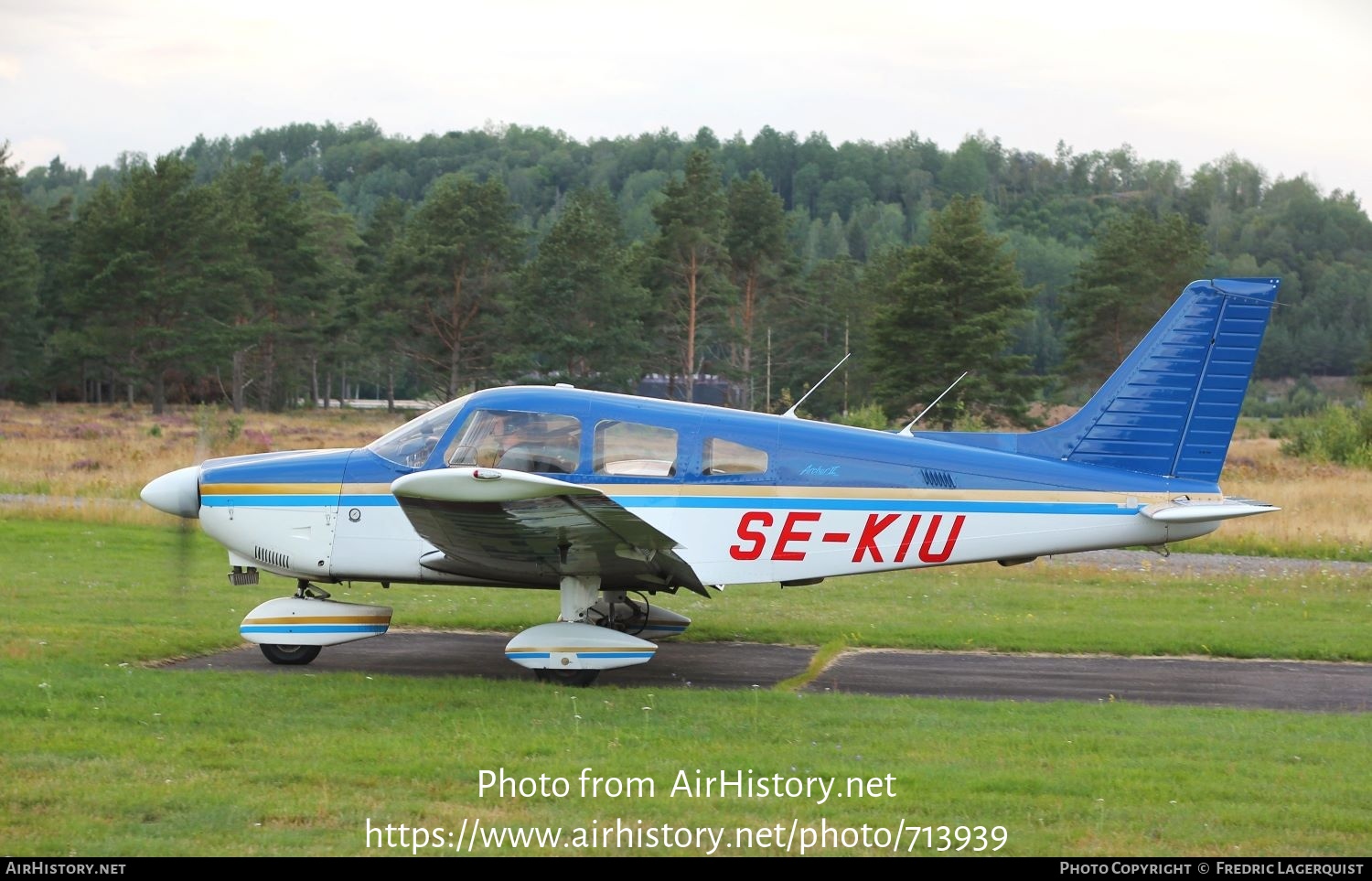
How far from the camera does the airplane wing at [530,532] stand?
317 inches

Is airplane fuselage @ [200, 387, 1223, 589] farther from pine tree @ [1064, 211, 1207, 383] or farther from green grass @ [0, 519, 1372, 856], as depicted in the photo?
pine tree @ [1064, 211, 1207, 383]

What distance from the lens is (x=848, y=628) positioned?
12.5 metres

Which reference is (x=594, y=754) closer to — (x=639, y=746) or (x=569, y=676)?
(x=639, y=746)

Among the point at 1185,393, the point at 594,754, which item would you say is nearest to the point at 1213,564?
the point at 1185,393

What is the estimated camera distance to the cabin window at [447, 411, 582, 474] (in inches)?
384

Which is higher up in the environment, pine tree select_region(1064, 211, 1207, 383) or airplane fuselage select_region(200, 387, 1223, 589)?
pine tree select_region(1064, 211, 1207, 383)

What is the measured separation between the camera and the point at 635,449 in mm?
9875

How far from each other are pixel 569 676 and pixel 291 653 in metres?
2.34

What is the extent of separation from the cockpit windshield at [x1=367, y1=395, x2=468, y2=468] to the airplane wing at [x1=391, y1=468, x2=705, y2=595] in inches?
30.2

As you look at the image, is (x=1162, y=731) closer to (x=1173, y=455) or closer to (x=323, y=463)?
(x=1173, y=455)

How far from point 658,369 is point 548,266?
6.17 meters

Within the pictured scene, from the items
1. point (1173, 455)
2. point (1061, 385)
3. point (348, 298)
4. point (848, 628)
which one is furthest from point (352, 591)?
point (348, 298)

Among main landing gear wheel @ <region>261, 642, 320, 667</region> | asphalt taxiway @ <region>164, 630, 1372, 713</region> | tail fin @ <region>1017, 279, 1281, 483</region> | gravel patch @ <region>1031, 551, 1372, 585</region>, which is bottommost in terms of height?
gravel patch @ <region>1031, 551, 1372, 585</region>

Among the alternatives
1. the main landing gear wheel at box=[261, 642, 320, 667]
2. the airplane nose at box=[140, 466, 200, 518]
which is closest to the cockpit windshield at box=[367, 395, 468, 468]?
the airplane nose at box=[140, 466, 200, 518]
